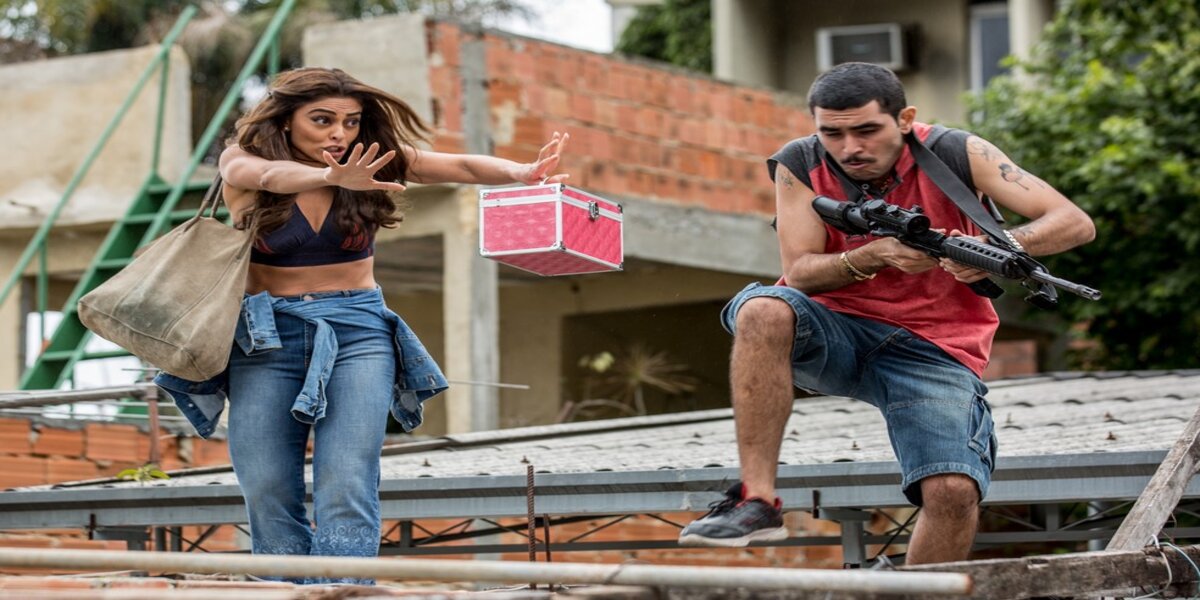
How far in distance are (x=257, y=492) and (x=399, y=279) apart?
1014 cm

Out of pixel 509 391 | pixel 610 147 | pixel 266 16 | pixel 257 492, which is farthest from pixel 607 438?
pixel 266 16

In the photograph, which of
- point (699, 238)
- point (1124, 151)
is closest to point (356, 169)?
point (699, 238)

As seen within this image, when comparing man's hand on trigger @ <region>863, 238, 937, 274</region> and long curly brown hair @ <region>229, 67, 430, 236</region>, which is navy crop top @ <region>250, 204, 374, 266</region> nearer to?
long curly brown hair @ <region>229, 67, 430, 236</region>

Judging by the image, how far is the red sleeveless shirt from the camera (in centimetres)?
430

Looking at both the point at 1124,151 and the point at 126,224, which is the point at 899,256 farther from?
the point at 1124,151

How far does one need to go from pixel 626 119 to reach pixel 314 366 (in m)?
8.47

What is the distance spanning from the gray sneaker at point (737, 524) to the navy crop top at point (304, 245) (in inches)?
45.8

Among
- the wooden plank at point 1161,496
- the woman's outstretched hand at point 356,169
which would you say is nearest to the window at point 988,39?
the wooden plank at point 1161,496

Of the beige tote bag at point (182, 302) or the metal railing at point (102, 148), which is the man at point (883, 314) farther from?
the metal railing at point (102, 148)

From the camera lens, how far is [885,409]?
4.31m

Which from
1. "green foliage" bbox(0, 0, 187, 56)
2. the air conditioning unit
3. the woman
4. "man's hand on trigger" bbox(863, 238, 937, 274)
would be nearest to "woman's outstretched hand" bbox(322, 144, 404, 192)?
the woman

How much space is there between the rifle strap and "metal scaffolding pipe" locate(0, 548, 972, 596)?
133 cm

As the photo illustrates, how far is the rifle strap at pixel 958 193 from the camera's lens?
161 inches

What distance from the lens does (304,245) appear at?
14.6 ft
